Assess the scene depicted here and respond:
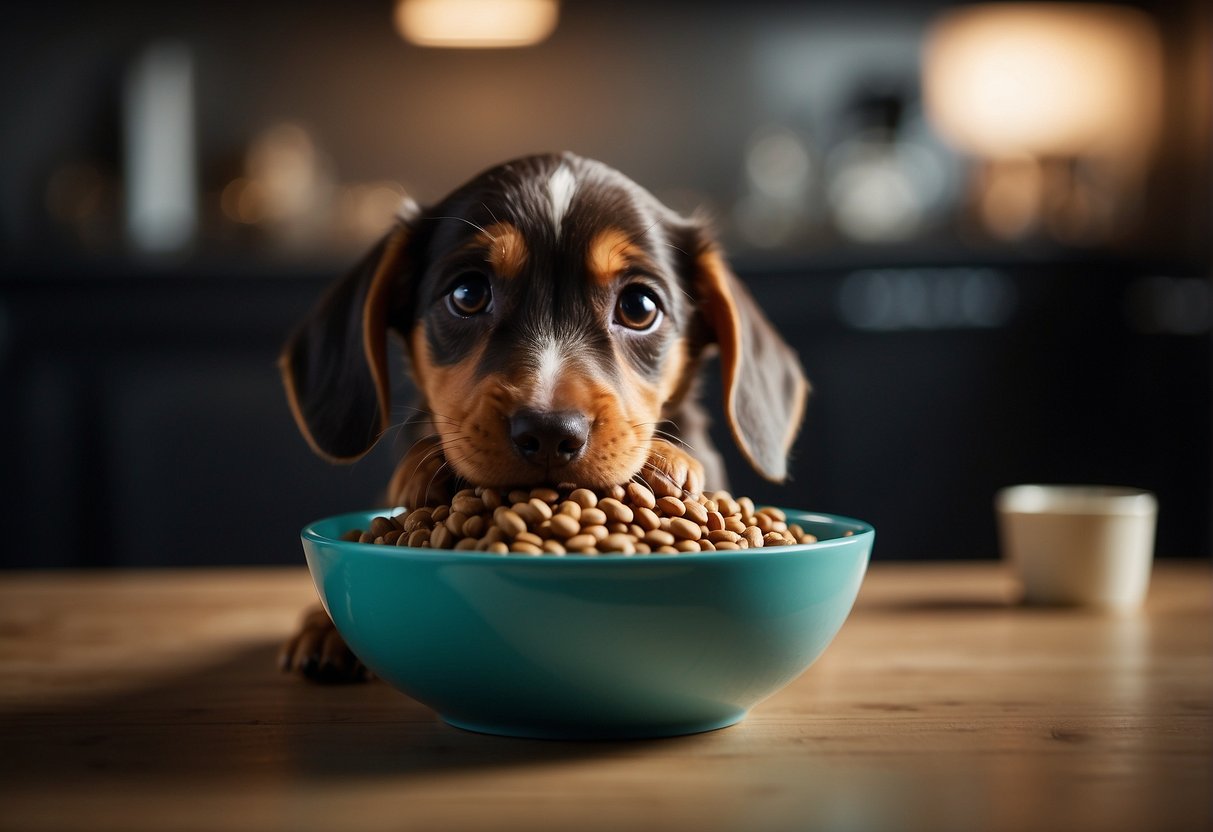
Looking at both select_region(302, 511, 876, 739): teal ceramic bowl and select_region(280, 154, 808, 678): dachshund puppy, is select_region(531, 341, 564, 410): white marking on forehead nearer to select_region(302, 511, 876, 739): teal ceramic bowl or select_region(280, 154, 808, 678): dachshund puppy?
select_region(280, 154, 808, 678): dachshund puppy

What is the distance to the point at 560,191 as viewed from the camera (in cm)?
158

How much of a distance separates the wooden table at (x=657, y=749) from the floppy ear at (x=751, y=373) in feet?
0.93

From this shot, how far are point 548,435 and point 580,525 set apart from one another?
0.17 metres

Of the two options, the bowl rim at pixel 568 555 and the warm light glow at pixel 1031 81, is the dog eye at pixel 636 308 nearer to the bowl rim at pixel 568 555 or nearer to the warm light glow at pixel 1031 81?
the bowl rim at pixel 568 555

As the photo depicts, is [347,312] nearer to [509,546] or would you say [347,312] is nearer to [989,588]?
[509,546]

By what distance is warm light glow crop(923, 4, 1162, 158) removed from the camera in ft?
19.9

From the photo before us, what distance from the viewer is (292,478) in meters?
4.70

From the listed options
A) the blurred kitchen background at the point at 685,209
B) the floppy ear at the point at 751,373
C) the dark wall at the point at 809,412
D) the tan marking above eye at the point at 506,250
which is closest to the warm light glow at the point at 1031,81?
the blurred kitchen background at the point at 685,209

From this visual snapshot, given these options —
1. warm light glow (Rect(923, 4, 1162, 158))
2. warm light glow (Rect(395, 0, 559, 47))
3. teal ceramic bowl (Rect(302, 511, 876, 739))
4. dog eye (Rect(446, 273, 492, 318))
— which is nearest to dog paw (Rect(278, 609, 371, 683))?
teal ceramic bowl (Rect(302, 511, 876, 739))

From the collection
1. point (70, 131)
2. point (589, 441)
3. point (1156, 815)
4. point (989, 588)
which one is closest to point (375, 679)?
point (589, 441)

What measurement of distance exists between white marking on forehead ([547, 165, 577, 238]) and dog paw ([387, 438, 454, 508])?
0.31 metres

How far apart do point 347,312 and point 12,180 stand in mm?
4780

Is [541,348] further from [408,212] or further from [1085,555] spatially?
[1085,555]

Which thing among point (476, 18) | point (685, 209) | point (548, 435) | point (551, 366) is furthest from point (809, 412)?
point (548, 435)
